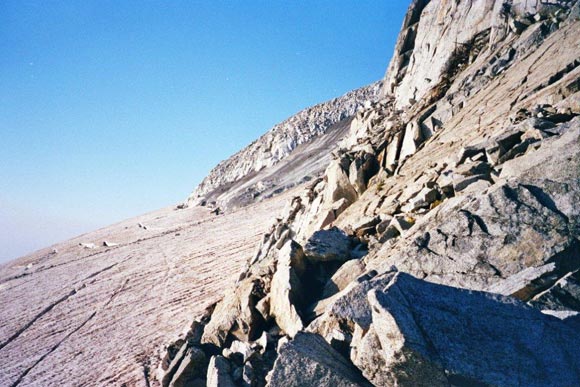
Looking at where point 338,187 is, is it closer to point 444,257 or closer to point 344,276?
point 344,276

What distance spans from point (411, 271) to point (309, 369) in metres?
3.56

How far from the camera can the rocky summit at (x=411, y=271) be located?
191 inches

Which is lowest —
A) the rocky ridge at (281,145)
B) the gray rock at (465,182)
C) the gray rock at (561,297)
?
the gray rock at (561,297)

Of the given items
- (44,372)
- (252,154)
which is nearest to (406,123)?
(44,372)

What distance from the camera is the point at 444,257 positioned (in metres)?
7.47

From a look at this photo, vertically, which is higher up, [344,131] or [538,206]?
[344,131]

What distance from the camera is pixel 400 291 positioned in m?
5.14

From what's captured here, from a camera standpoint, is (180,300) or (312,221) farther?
(180,300)

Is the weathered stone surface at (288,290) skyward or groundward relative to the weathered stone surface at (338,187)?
groundward

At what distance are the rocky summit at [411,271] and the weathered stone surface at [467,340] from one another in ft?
0.07

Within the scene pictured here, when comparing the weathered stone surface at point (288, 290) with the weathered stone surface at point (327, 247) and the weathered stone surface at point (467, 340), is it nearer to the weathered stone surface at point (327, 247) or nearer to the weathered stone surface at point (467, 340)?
the weathered stone surface at point (327, 247)

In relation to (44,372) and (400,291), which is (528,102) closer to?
(400,291)

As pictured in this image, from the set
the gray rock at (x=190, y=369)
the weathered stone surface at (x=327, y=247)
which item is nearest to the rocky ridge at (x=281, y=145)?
the weathered stone surface at (x=327, y=247)

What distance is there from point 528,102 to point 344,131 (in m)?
43.0
